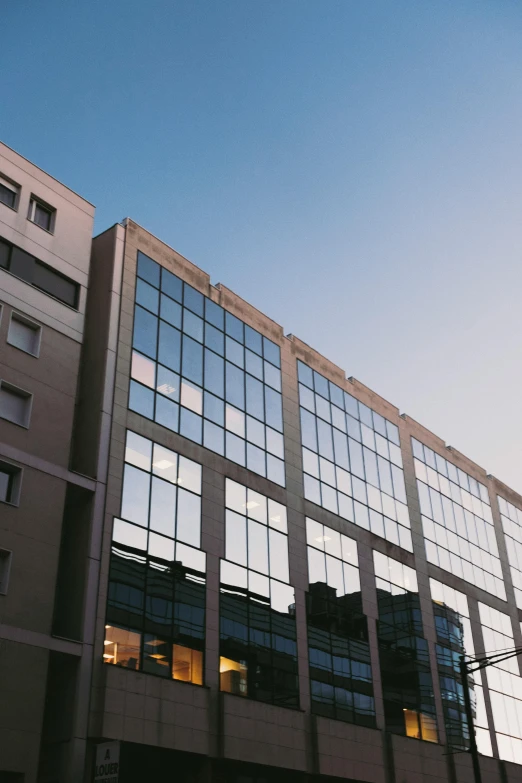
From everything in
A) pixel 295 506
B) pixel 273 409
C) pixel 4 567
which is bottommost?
pixel 4 567

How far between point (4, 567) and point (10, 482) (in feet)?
11.6

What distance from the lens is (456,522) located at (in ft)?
200

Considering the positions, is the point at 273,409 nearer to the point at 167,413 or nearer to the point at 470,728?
the point at 167,413

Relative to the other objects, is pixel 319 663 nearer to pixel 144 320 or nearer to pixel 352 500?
pixel 352 500

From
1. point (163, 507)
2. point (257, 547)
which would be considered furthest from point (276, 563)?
point (163, 507)

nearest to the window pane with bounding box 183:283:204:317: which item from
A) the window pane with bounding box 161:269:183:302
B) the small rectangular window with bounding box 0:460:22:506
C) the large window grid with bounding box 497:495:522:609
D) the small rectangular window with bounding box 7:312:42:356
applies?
the window pane with bounding box 161:269:183:302

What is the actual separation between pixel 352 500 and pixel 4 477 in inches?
960

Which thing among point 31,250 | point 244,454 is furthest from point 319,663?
point 31,250

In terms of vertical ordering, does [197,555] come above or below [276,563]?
below

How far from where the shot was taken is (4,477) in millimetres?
32812

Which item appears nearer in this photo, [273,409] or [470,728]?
[470,728]

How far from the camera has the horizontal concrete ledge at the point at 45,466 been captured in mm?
32812

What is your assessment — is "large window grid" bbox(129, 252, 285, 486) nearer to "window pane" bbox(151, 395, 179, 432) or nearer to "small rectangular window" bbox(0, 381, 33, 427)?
"window pane" bbox(151, 395, 179, 432)

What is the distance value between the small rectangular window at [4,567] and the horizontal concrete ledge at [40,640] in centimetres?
141
